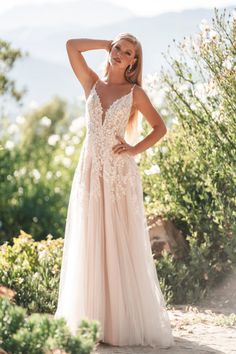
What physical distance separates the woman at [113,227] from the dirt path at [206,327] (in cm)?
14

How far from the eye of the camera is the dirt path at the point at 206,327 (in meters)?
5.02

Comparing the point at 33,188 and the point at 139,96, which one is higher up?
the point at 33,188

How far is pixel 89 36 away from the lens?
12.8 m

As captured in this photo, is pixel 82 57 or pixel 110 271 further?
pixel 82 57

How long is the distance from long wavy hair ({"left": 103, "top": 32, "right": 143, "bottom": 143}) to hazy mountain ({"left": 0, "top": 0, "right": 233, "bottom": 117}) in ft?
0.82

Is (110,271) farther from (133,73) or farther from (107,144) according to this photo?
(133,73)

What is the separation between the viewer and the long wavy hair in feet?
17.0

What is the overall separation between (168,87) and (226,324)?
246cm

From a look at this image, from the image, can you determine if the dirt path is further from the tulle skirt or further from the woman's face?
the woman's face

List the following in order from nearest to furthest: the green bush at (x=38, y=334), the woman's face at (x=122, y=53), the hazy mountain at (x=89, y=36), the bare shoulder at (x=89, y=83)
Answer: the green bush at (x=38, y=334) → the woman's face at (x=122, y=53) → the bare shoulder at (x=89, y=83) → the hazy mountain at (x=89, y=36)
